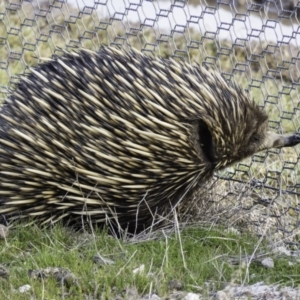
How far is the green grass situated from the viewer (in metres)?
3.63

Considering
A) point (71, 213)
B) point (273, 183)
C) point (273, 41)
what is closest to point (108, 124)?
point (71, 213)

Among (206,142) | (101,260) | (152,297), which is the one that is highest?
(206,142)

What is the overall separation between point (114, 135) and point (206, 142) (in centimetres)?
51

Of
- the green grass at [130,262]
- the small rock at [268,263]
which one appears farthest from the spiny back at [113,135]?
the small rock at [268,263]

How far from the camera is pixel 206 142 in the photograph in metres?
4.60

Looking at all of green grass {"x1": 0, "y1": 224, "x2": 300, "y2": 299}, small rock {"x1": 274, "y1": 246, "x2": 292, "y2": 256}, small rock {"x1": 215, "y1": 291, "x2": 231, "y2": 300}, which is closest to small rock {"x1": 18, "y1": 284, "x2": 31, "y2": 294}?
green grass {"x1": 0, "y1": 224, "x2": 300, "y2": 299}

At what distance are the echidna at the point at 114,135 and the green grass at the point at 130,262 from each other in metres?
0.20

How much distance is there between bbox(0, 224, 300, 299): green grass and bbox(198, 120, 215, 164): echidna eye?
40cm

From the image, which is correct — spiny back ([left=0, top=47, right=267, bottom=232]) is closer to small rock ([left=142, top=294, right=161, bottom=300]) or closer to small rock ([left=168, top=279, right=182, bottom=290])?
small rock ([left=168, top=279, right=182, bottom=290])

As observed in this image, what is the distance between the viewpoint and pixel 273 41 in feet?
27.0

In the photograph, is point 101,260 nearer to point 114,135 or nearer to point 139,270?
point 139,270

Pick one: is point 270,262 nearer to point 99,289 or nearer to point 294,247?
point 294,247

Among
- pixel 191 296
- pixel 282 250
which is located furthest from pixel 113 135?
pixel 191 296

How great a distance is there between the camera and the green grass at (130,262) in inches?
143
